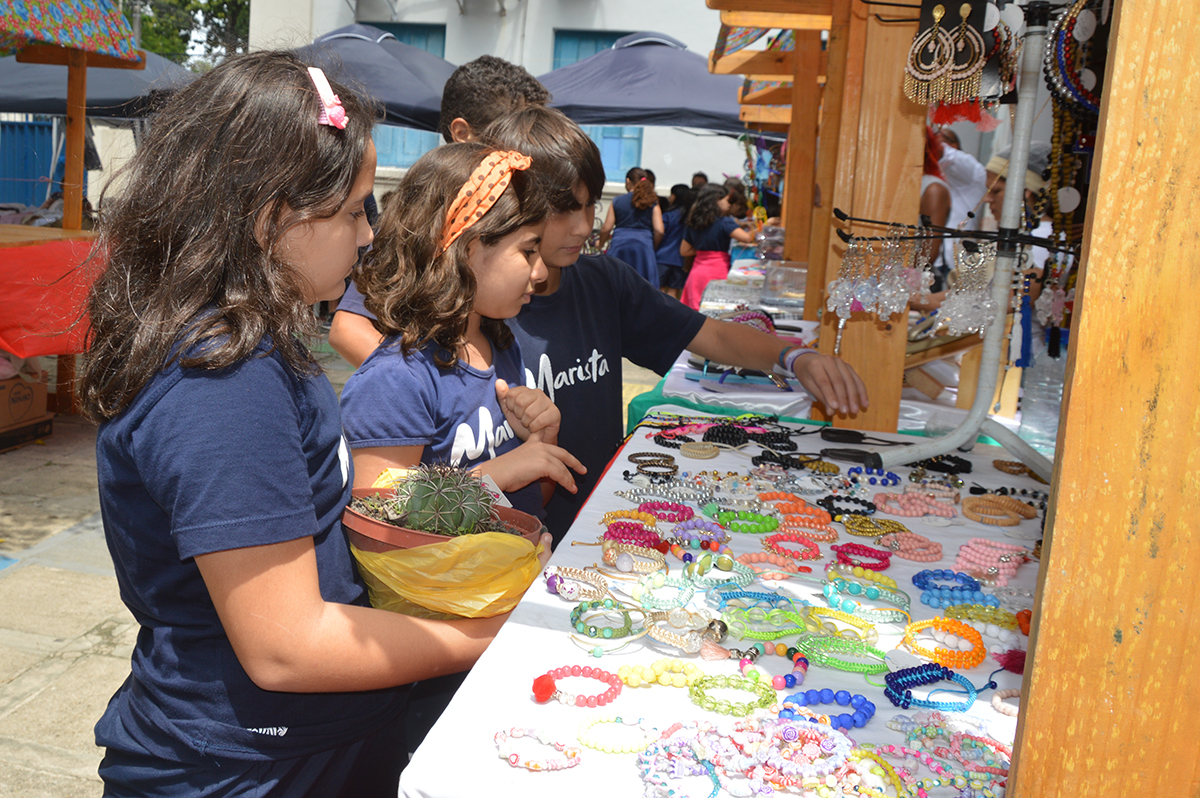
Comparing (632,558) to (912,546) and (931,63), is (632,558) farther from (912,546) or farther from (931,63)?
(931,63)

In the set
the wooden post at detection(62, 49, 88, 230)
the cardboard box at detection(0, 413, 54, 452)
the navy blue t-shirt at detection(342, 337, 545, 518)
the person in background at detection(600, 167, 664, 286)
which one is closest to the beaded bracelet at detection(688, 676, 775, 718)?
the navy blue t-shirt at detection(342, 337, 545, 518)

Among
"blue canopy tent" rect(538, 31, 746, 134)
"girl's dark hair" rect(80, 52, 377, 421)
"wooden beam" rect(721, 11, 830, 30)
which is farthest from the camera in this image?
"blue canopy tent" rect(538, 31, 746, 134)

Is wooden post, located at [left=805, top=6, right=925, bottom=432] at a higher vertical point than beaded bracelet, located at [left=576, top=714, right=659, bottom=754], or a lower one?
higher

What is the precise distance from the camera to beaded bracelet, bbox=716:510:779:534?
179 cm

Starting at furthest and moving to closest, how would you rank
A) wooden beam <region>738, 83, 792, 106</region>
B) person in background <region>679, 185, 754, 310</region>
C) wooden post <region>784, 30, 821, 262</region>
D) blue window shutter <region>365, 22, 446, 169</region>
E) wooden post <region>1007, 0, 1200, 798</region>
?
blue window shutter <region>365, 22, 446, 169</region> < person in background <region>679, 185, 754, 310</region> < wooden beam <region>738, 83, 792, 106</region> < wooden post <region>784, 30, 821, 262</region> < wooden post <region>1007, 0, 1200, 798</region>

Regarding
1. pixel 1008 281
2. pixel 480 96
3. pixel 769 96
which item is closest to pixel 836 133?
pixel 480 96

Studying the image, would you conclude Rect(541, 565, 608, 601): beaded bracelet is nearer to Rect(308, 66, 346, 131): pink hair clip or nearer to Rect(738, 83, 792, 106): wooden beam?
Rect(308, 66, 346, 131): pink hair clip

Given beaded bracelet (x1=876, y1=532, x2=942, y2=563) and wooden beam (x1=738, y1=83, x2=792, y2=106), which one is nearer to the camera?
beaded bracelet (x1=876, y1=532, x2=942, y2=563)

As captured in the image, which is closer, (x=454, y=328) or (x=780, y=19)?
(x=454, y=328)

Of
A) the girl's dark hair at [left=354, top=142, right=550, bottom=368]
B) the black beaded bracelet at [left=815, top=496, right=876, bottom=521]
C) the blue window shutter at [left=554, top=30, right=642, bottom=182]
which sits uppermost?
the blue window shutter at [left=554, top=30, right=642, bottom=182]

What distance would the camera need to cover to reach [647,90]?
9227 millimetres

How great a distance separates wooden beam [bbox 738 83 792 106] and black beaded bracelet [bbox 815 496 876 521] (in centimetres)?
707

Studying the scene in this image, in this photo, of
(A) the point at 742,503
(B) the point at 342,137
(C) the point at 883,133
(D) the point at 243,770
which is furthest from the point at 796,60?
(D) the point at 243,770

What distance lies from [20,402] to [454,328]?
4616mm
